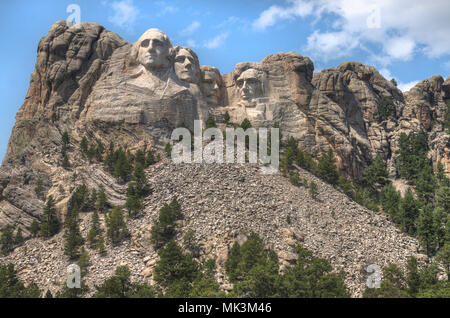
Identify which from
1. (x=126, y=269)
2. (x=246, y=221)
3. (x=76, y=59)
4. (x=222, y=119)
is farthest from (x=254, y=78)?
(x=126, y=269)

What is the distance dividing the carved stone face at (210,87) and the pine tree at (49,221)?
921 inches

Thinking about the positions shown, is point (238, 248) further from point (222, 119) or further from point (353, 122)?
point (353, 122)

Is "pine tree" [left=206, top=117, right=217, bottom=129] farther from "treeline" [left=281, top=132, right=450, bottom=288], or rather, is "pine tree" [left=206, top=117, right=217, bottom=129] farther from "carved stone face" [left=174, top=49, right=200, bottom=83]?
"treeline" [left=281, top=132, right=450, bottom=288]

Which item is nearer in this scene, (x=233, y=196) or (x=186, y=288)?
(x=186, y=288)

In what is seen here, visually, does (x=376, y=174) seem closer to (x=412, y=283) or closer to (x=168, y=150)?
(x=168, y=150)

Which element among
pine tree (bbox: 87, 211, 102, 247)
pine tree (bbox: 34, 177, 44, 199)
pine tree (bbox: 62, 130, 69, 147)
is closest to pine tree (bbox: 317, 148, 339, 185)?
pine tree (bbox: 87, 211, 102, 247)

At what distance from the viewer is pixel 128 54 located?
65.4 m

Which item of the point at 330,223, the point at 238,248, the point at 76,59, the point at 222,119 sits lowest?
the point at 238,248

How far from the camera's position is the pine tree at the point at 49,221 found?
51.3 metres

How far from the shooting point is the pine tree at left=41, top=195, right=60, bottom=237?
2020 inches

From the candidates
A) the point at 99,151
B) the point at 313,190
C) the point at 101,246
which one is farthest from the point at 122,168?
the point at 313,190

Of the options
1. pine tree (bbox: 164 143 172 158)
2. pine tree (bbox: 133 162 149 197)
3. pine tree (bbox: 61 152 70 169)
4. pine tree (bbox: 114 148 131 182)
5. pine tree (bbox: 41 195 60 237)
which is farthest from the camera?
pine tree (bbox: 164 143 172 158)

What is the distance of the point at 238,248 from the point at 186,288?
588 centimetres

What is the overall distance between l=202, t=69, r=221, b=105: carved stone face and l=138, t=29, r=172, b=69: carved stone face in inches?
248
